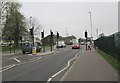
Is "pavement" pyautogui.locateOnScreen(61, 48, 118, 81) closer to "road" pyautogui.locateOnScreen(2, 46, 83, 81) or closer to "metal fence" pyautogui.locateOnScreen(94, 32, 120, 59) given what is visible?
"road" pyautogui.locateOnScreen(2, 46, 83, 81)

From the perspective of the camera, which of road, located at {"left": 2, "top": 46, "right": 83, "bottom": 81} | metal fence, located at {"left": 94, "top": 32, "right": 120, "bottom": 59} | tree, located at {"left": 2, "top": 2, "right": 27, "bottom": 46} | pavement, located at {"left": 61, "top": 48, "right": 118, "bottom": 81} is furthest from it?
tree, located at {"left": 2, "top": 2, "right": 27, "bottom": 46}

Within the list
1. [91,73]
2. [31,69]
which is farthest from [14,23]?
[91,73]

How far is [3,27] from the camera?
65.6 m

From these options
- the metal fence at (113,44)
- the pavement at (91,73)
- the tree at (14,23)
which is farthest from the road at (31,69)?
the tree at (14,23)

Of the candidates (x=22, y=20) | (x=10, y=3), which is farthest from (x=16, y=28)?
(x=10, y=3)

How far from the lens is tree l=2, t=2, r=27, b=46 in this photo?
218 ft

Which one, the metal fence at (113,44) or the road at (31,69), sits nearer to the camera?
the road at (31,69)

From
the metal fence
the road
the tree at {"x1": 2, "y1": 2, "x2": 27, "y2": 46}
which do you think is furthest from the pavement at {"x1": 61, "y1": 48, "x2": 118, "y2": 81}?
the tree at {"x1": 2, "y1": 2, "x2": 27, "y2": 46}

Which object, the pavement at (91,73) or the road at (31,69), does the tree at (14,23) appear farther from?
the pavement at (91,73)

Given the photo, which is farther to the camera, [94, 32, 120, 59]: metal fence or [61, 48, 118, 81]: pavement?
[94, 32, 120, 59]: metal fence

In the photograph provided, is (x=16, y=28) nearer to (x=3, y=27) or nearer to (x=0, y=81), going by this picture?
(x=3, y=27)

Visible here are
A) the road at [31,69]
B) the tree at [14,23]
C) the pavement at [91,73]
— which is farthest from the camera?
the tree at [14,23]

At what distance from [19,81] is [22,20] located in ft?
241

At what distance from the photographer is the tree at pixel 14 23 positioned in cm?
6644
